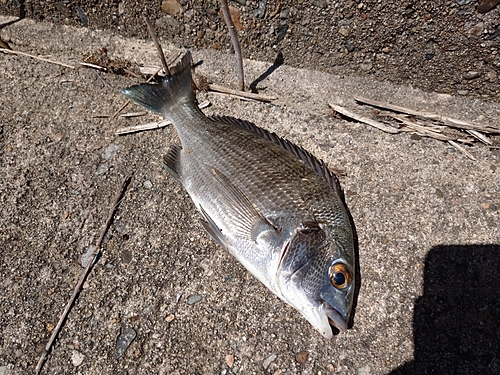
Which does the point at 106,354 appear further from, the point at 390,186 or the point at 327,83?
the point at 327,83

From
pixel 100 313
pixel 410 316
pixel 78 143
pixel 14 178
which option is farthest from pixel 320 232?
pixel 14 178

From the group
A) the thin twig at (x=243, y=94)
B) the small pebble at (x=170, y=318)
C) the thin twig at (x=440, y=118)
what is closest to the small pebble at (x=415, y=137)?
the thin twig at (x=440, y=118)

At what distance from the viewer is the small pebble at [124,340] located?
2010 millimetres

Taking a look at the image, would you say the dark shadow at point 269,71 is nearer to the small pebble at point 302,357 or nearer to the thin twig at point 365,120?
the thin twig at point 365,120

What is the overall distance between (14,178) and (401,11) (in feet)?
9.48

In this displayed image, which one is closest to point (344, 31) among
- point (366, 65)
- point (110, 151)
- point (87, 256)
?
point (366, 65)

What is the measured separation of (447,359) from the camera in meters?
1.94

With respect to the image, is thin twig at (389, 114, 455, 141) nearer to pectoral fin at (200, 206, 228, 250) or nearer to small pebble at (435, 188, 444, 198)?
small pebble at (435, 188, 444, 198)

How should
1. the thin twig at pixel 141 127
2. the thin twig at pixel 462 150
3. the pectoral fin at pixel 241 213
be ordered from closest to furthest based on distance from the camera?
the pectoral fin at pixel 241 213 < the thin twig at pixel 462 150 < the thin twig at pixel 141 127

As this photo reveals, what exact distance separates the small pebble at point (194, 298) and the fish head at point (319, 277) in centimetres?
52

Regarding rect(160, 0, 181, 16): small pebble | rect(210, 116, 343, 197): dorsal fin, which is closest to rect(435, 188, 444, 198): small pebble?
rect(210, 116, 343, 197): dorsal fin

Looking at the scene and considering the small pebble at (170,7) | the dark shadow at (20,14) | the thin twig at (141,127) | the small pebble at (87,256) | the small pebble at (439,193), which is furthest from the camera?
the dark shadow at (20,14)

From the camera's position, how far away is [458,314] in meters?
2.06

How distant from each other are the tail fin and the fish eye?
60.8 inches
